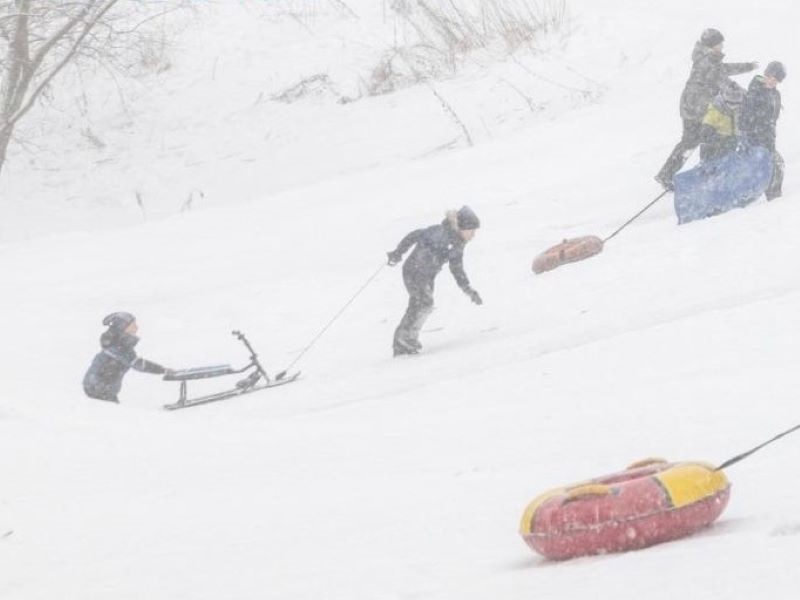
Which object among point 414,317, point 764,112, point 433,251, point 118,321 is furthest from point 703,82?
point 118,321

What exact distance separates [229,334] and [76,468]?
691 cm

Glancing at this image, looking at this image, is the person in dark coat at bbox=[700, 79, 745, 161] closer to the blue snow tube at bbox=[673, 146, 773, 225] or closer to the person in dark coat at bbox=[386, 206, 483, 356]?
the blue snow tube at bbox=[673, 146, 773, 225]

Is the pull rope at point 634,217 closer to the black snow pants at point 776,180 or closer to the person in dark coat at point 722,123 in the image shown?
the person in dark coat at point 722,123

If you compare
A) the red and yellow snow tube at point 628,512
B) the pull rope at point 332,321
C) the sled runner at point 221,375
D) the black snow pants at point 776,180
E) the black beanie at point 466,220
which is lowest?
the pull rope at point 332,321

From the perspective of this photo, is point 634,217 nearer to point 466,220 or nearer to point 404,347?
point 466,220

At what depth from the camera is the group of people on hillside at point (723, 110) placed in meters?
13.5

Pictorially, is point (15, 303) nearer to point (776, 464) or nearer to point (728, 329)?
point (728, 329)

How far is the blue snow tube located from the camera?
536 inches

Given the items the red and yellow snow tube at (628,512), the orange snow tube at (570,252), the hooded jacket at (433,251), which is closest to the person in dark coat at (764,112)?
the orange snow tube at (570,252)

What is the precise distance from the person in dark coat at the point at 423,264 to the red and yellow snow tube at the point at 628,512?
717 cm

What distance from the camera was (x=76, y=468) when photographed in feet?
25.9

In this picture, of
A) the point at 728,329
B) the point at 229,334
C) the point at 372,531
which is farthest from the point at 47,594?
the point at 229,334

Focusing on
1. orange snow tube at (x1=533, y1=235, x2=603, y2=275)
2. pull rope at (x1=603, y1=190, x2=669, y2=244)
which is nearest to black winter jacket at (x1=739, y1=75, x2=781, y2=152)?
pull rope at (x1=603, y1=190, x2=669, y2=244)

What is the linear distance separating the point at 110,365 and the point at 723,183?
5.96 meters
